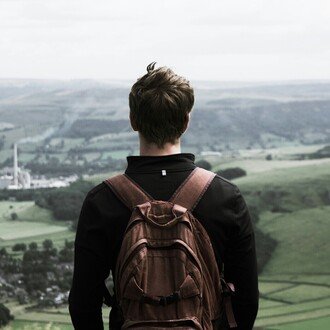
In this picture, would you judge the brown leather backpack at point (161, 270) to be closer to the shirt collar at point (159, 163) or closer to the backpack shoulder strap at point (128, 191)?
the backpack shoulder strap at point (128, 191)

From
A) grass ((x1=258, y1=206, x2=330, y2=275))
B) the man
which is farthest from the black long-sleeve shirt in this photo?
grass ((x1=258, y1=206, x2=330, y2=275))

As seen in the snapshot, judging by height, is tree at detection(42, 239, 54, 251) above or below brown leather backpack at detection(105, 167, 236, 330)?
below

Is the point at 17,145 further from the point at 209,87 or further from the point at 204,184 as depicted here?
the point at 204,184

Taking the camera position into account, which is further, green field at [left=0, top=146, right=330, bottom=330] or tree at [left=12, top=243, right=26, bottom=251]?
tree at [left=12, top=243, right=26, bottom=251]

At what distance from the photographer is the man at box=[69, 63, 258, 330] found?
313cm

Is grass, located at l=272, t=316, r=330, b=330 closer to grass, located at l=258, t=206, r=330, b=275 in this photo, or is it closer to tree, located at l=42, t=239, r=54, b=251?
grass, located at l=258, t=206, r=330, b=275

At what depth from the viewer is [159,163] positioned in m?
3.19

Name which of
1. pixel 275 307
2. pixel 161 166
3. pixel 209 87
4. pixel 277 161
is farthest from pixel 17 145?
pixel 161 166

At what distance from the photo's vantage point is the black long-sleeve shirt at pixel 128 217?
10.3 ft

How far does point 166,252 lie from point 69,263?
9.68 metres

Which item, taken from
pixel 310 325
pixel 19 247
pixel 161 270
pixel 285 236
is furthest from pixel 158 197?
pixel 285 236

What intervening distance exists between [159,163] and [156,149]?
0.05 meters

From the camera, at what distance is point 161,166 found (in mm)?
3193

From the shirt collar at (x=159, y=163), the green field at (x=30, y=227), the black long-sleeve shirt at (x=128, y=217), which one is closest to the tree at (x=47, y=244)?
the green field at (x=30, y=227)
